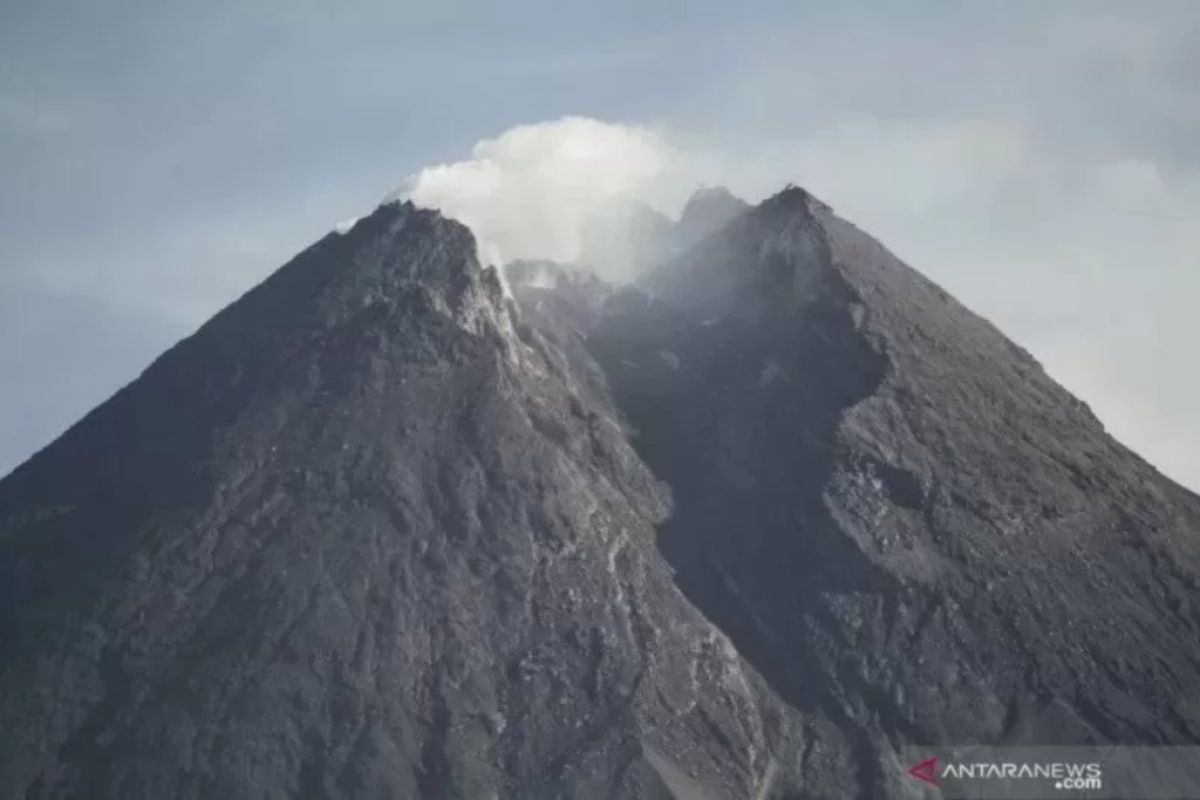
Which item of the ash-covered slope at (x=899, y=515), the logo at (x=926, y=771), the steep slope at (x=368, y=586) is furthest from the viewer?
the ash-covered slope at (x=899, y=515)

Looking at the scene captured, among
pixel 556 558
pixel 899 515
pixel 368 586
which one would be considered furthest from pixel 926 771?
pixel 368 586

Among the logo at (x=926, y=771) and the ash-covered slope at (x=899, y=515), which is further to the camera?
the ash-covered slope at (x=899, y=515)

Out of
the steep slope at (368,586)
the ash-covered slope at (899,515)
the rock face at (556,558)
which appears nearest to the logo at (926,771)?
the rock face at (556,558)

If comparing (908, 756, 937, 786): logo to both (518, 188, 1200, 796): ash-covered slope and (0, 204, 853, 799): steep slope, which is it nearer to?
(518, 188, 1200, 796): ash-covered slope

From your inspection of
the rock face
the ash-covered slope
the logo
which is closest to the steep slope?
the rock face

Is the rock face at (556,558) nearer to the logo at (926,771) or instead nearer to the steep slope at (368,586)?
the steep slope at (368,586)

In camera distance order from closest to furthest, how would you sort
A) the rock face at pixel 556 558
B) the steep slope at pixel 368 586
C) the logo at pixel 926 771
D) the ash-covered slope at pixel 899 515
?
the steep slope at pixel 368 586 → the rock face at pixel 556 558 → the logo at pixel 926 771 → the ash-covered slope at pixel 899 515
